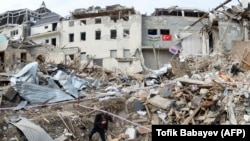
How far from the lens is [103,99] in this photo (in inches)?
538

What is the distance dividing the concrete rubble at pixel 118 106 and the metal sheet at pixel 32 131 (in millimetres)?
24

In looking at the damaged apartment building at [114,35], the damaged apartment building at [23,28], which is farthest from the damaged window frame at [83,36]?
the damaged apartment building at [23,28]

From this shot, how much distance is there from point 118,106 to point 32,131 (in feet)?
10.4

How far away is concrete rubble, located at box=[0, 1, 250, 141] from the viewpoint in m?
11.0

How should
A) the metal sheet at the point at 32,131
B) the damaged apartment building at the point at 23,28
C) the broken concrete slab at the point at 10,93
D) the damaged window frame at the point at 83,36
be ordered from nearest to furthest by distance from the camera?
the metal sheet at the point at 32,131, the broken concrete slab at the point at 10,93, the damaged apartment building at the point at 23,28, the damaged window frame at the point at 83,36

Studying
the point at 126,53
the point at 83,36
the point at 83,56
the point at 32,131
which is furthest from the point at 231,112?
the point at 83,36

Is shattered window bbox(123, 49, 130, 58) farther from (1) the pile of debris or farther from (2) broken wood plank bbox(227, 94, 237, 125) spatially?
(2) broken wood plank bbox(227, 94, 237, 125)

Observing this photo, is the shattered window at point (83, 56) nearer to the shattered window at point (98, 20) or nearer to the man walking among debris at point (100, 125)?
the shattered window at point (98, 20)

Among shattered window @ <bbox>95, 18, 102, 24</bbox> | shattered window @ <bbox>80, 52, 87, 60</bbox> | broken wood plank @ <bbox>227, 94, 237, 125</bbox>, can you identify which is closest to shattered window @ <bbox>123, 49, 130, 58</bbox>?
shattered window @ <bbox>80, 52, 87, 60</bbox>

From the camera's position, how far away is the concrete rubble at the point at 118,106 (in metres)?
11.0

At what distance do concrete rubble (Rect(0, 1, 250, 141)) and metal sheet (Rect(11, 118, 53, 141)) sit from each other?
24mm

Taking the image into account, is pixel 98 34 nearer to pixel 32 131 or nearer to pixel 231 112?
pixel 231 112

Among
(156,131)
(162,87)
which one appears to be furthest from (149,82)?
(156,131)

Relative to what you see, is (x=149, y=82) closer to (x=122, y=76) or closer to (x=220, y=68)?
(x=220, y=68)
